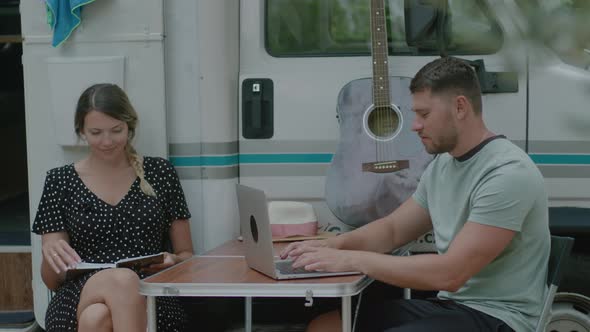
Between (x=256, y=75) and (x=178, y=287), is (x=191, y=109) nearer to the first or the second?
(x=256, y=75)

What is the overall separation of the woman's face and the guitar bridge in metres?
0.91

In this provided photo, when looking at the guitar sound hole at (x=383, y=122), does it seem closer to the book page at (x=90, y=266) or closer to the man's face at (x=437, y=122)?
the man's face at (x=437, y=122)

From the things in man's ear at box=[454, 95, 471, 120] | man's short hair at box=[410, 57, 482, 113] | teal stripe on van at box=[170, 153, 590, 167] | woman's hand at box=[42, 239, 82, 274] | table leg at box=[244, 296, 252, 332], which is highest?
man's short hair at box=[410, 57, 482, 113]

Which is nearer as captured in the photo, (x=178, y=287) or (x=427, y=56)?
(x=178, y=287)

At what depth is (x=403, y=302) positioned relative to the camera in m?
2.49

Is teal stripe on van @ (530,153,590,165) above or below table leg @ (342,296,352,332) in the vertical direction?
above

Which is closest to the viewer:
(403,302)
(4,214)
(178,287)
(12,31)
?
(178,287)

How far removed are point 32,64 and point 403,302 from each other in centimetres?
172

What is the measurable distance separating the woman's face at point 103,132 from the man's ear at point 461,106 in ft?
4.14

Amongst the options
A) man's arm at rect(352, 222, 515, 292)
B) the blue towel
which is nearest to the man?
man's arm at rect(352, 222, 515, 292)

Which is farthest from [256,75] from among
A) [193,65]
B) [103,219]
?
[103,219]

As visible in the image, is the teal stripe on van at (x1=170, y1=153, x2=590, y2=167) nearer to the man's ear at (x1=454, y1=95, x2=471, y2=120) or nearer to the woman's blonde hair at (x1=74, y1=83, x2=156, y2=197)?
the woman's blonde hair at (x1=74, y1=83, x2=156, y2=197)

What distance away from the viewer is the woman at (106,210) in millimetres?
2816

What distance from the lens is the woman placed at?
9.24 feet
